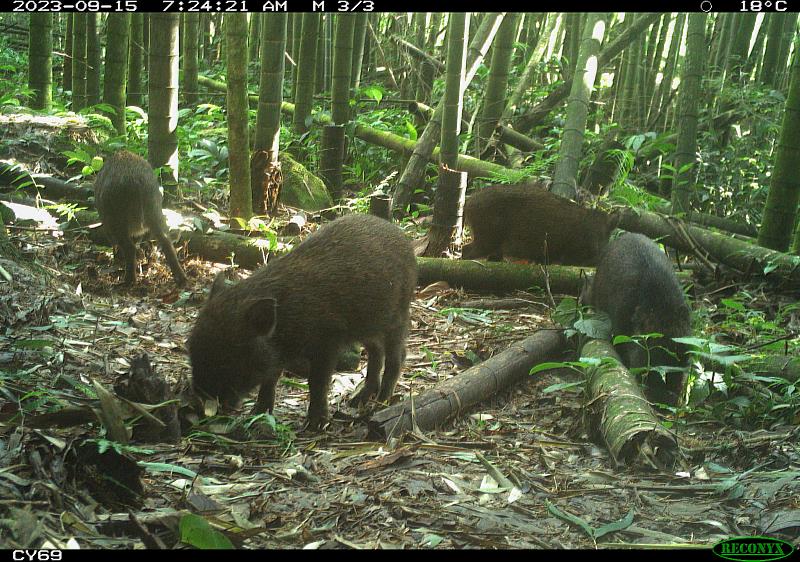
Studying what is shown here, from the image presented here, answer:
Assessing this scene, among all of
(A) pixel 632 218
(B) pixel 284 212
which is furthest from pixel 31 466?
(A) pixel 632 218

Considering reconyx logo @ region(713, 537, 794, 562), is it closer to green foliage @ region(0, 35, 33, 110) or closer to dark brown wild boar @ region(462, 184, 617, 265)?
dark brown wild boar @ region(462, 184, 617, 265)

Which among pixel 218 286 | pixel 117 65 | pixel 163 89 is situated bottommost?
pixel 218 286

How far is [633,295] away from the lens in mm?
5996

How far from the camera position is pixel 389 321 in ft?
16.6

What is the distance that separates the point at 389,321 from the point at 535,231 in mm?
3609

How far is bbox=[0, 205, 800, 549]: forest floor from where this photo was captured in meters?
3.03

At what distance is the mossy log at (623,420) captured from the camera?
13.3ft

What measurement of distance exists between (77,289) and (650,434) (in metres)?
4.66

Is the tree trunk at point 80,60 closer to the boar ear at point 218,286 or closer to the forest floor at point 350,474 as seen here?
the forest floor at point 350,474

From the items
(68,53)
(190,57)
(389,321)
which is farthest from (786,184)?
(68,53)

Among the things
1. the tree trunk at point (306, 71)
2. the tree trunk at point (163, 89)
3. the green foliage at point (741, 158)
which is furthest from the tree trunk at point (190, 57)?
the green foliage at point (741, 158)

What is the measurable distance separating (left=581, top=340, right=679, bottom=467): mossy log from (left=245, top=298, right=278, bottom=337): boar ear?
1.90m
